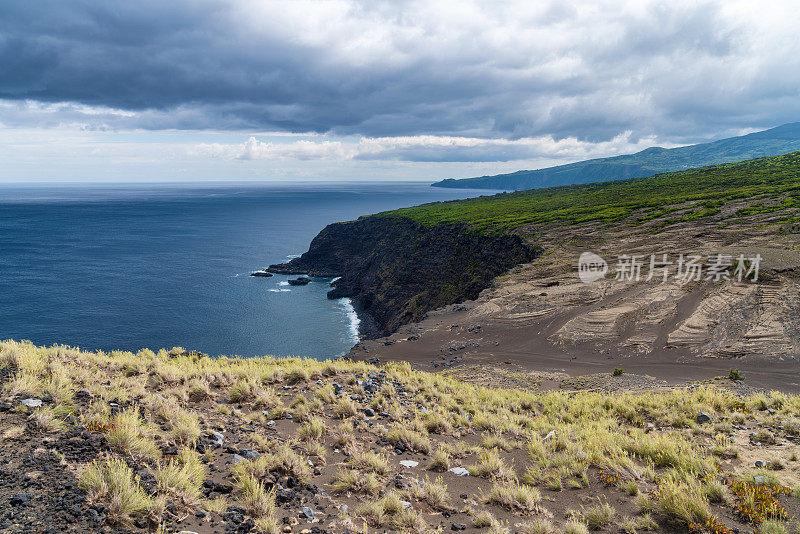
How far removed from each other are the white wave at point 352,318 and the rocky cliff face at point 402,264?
136cm

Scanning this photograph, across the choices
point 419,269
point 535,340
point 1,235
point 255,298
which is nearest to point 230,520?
point 535,340

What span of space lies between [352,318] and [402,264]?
16.2 meters

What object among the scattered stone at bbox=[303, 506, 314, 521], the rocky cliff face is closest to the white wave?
the rocky cliff face

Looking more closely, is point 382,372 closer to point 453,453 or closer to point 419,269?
point 453,453

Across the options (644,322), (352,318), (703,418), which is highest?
(703,418)

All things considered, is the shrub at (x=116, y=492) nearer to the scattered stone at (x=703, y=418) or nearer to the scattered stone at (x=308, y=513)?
the scattered stone at (x=308, y=513)

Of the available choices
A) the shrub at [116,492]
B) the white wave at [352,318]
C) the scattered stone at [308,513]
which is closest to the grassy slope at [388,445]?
the shrub at [116,492]

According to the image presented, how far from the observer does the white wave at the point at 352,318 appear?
6570 cm

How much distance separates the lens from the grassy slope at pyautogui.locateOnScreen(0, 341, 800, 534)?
6957mm

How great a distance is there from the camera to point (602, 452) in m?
10.0

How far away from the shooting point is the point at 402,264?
82.2 metres

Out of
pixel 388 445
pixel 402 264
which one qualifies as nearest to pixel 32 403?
pixel 388 445

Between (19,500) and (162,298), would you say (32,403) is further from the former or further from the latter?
(162,298)

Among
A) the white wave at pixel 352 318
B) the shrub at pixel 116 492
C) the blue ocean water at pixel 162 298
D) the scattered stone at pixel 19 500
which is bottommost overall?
the white wave at pixel 352 318
